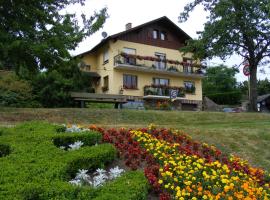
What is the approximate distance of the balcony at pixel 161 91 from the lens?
136 feet

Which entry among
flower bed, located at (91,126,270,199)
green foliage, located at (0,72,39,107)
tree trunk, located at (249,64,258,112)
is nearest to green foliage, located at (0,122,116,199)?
flower bed, located at (91,126,270,199)

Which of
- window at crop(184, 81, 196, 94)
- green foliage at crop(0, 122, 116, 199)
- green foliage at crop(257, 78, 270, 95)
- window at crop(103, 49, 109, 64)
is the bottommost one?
green foliage at crop(0, 122, 116, 199)

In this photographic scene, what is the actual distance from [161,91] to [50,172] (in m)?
35.7

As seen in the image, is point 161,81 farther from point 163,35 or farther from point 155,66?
point 163,35

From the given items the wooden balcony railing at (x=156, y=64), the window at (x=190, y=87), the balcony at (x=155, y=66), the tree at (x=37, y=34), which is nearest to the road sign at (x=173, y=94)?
the balcony at (x=155, y=66)

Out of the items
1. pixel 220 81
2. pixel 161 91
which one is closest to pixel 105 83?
pixel 161 91

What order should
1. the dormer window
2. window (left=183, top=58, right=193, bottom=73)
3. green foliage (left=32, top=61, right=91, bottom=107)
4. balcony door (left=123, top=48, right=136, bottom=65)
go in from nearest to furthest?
green foliage (left=32, top=61, right=91, bottom=107), balcony door (left=123, top=48, right=136, bottom=65), window (left=183, top=58, right=193, bottom=73), the dormer window

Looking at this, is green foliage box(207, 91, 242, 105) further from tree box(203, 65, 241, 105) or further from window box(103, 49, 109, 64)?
window box(103, 49, 109, 64)

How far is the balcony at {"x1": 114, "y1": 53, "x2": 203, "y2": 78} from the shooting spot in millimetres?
40616

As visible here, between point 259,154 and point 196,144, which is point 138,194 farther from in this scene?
point 259,154

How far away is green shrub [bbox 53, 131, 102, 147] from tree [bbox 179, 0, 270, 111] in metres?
25.8

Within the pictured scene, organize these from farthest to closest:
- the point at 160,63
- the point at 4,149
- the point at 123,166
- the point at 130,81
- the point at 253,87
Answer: the point at 160,63 → the point at 130,81 → the point at 253,87 → the point at 123,166 → the point at 4,149

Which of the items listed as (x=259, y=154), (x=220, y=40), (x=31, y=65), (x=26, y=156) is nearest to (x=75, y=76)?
(x=220, y=40)

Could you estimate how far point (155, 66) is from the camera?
4278 cm
